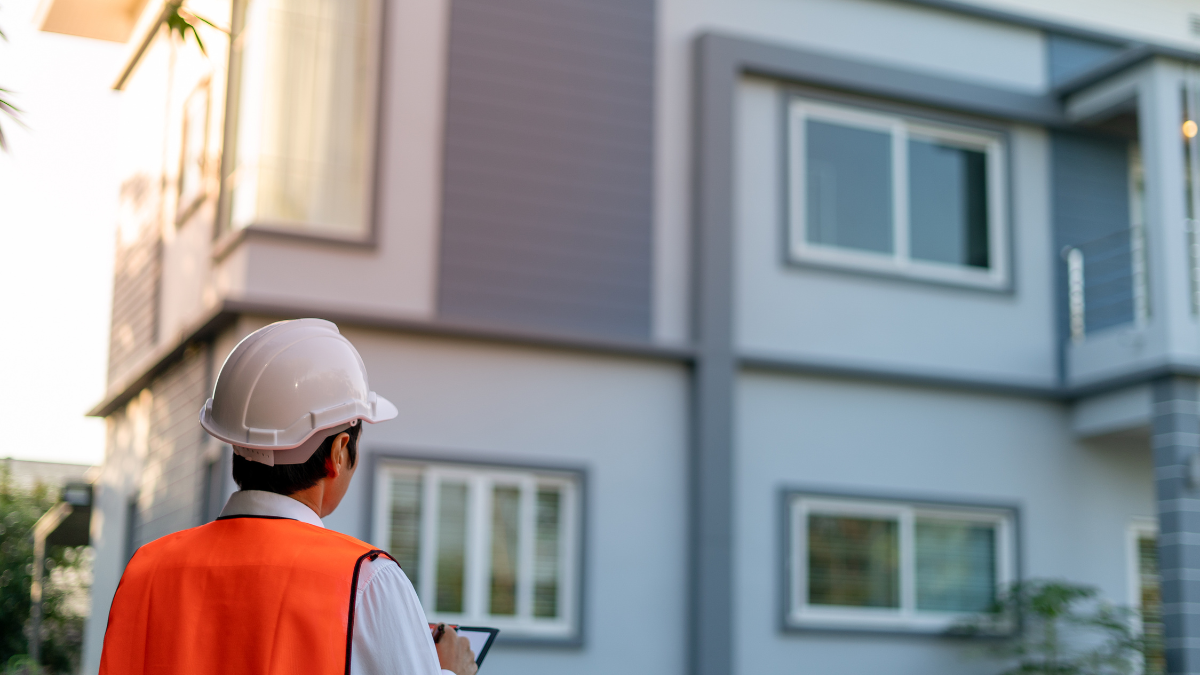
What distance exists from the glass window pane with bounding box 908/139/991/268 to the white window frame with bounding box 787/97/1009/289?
0.05m

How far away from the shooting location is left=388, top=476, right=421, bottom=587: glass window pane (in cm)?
820

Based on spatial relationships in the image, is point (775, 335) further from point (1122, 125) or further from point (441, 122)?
point (1122, 125)

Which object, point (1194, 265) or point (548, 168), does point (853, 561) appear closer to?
point (1194, 265)

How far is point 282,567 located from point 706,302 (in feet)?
24.0

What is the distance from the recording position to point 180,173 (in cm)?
1021

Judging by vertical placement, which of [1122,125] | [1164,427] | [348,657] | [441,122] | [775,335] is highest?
[1122,125]

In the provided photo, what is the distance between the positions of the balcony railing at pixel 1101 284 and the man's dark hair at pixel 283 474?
29.7ft

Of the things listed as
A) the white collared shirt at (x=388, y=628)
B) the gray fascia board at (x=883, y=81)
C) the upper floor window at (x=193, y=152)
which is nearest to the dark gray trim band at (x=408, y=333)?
the upper floor window at (x=193, y=152)

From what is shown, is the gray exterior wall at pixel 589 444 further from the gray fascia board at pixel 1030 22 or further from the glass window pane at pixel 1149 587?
the glass window pane at pixel 1149 587

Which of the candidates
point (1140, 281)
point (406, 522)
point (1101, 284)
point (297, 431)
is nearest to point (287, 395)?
point (297, 431)

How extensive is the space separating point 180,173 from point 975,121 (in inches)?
237

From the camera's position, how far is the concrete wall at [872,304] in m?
9.48

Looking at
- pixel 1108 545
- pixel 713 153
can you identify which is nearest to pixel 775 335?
pixel 713 153

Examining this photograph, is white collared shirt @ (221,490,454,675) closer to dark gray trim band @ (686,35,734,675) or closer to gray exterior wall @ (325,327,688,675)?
gray exterior wall @ (325,327,688,675)
